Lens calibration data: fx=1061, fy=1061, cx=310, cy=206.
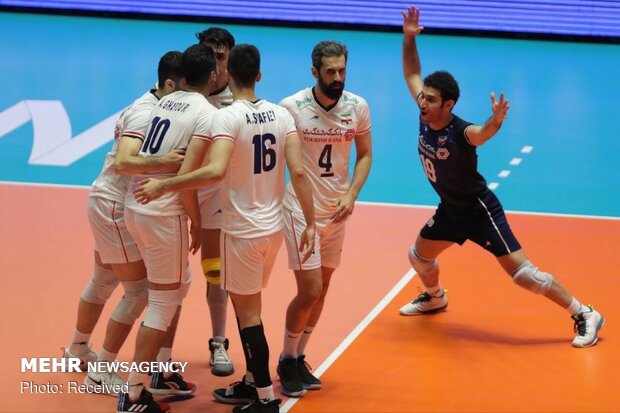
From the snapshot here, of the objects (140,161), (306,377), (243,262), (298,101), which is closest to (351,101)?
(298,101)

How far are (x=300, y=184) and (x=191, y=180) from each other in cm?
70

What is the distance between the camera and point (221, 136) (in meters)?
6.34

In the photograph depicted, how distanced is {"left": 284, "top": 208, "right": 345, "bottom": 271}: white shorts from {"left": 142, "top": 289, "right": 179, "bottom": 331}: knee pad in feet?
2.75

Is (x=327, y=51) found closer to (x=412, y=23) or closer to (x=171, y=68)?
(x=171, y=68)

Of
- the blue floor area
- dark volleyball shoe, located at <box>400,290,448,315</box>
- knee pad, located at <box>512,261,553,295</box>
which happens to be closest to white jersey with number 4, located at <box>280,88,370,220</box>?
knee pad, located at <box>512,261,553,295</box>

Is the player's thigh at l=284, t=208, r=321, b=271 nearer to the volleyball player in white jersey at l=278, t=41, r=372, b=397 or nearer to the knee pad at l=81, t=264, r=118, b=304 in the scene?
the volleyball player in white jersey at l=278, t=41, r=372, b=397

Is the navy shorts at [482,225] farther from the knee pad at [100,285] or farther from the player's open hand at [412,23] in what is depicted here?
the knee pad at [100,285]

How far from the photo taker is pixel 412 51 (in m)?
8.51

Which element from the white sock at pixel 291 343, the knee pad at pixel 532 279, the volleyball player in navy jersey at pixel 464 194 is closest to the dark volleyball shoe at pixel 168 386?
the white sock at pixel 291 343

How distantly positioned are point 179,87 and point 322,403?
2.29 m

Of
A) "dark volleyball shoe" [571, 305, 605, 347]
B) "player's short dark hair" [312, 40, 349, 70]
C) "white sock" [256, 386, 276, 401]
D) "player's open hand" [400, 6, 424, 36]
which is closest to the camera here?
"white sock" [256, 386, 276, 401]

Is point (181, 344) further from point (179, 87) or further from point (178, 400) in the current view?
point (179, 87)

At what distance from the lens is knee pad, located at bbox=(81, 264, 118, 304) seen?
742 cm

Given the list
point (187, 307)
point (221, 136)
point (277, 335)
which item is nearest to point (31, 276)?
point (187, 307)
